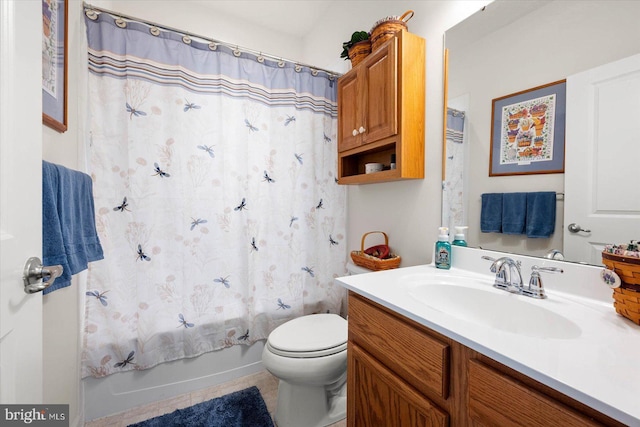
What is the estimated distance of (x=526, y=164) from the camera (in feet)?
3.23

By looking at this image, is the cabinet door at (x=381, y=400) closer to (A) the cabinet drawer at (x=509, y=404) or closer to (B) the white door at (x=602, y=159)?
(A) the cabinet drawer at (x=509, y=404)

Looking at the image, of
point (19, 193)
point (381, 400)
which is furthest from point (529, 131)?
point (19, 193)

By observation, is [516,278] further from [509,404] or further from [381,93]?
[381,93]

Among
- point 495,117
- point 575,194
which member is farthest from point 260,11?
point 575,194

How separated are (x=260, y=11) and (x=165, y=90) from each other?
1160 mm

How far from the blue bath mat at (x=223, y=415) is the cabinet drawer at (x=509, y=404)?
119 cm

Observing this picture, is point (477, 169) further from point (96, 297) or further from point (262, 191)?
point (96, 297)

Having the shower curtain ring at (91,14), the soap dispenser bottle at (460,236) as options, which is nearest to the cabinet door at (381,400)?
the soap dispenser bottle at (460,236)

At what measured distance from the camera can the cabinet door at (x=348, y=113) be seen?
4.93 feet

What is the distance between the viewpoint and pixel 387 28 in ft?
4.30

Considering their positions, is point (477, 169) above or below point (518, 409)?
above

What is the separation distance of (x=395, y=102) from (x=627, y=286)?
3.31ft

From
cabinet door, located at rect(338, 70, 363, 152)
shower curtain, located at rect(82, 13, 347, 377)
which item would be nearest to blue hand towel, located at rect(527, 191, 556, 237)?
cabinet door, located at rect(338, 70, 363, 152)

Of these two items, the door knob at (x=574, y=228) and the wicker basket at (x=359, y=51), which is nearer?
the door knob at (x=574, y=228)
